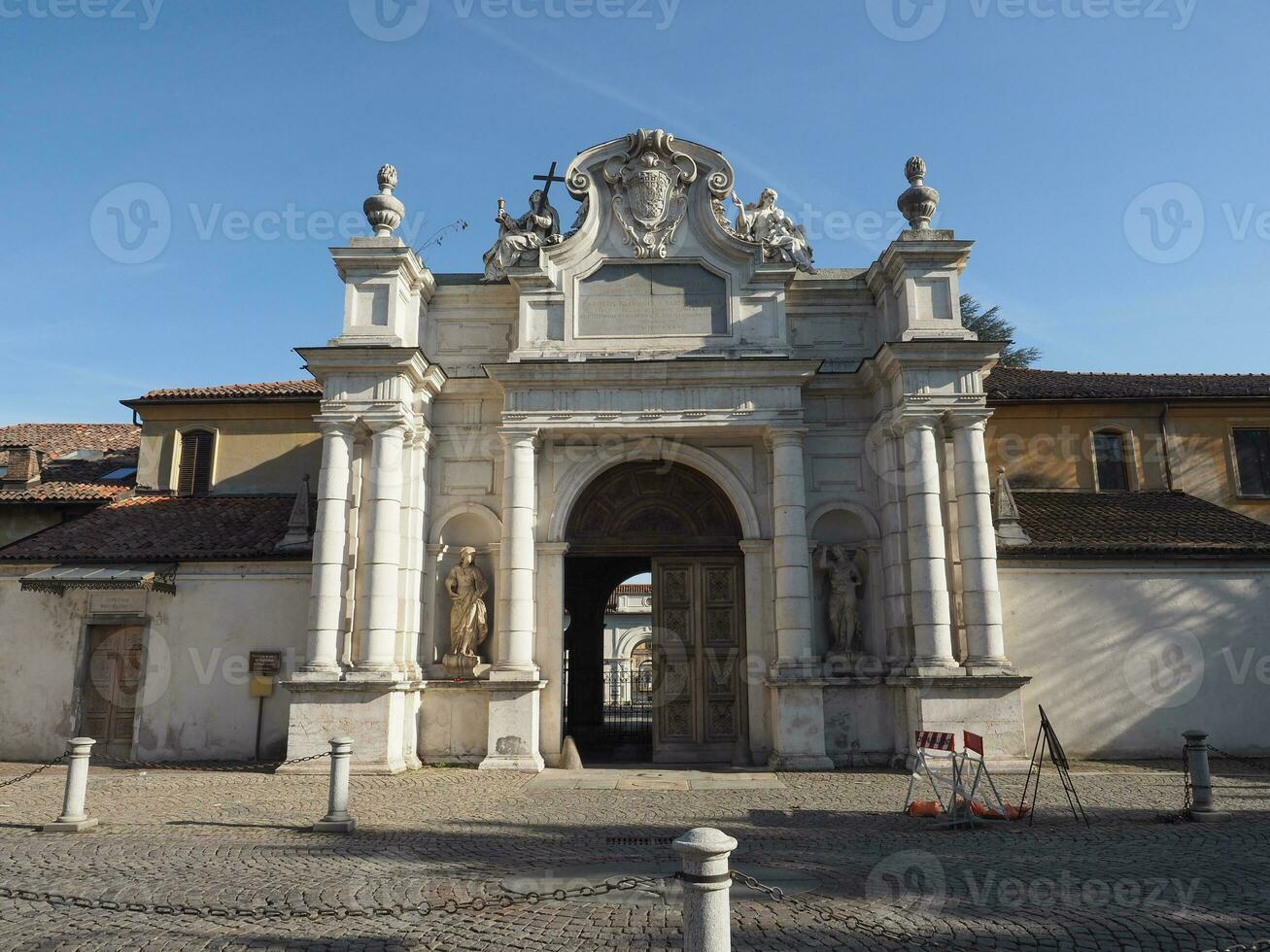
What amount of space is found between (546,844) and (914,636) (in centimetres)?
833

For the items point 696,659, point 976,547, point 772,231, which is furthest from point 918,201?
point 696,659

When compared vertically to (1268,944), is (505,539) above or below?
above

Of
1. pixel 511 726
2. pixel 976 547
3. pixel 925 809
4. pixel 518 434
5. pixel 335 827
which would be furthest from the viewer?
pixel 518 434

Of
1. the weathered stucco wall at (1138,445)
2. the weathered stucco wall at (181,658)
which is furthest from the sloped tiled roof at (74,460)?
the weathered stucco wall at (1138,445)

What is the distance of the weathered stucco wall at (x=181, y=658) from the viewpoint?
17000 millimetres

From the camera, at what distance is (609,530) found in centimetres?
1741

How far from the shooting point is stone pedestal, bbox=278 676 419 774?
1444 centimetres

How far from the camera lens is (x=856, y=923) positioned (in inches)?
242

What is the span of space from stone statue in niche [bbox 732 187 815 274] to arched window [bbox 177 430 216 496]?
13.6 meters

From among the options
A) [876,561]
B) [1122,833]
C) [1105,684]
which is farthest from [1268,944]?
[1105,684]

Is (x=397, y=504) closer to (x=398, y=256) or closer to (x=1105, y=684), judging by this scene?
(x=398, y=256)

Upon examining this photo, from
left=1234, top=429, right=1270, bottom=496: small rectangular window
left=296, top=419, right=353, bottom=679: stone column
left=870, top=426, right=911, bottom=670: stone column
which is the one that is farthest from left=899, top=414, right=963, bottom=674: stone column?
left=1234, top=429, right=1270, bottom=496: small rectangular window

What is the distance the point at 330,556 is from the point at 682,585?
6.32 m

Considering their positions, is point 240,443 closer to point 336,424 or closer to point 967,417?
point 336,424
